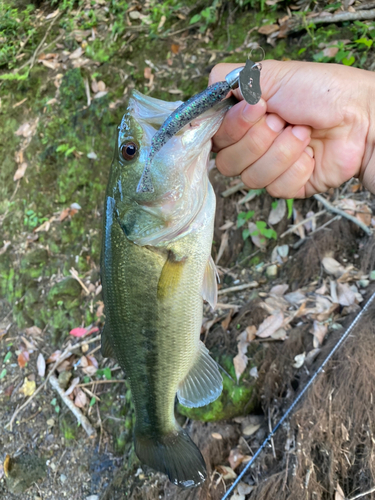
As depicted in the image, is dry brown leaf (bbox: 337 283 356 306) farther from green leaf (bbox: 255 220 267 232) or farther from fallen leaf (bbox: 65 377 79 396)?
fallen leaf (bbox: 65 377 79 396)

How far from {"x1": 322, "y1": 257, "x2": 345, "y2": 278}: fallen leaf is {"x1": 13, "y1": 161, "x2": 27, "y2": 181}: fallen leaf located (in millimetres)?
5019

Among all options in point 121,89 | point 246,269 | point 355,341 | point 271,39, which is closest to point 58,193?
point 121,89

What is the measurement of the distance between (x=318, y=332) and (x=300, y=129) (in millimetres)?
1754

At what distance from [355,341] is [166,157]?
6.70 ft

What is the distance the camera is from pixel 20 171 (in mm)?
5586

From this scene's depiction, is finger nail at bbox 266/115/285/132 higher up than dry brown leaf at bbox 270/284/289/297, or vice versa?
finger nail at bbox 266/115/285/132

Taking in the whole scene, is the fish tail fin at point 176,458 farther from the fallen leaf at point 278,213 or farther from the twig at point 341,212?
the twig at point 341,212

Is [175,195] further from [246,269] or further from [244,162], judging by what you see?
[246,269]

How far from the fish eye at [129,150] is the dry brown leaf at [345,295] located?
2.25 meters

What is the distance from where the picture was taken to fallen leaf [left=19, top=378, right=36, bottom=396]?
4617 mm

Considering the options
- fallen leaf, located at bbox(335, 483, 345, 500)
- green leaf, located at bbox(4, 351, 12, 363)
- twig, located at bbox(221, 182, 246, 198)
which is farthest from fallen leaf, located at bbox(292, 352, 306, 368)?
green leaf, located at bbox(4, 351, 12, 363)

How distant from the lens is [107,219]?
179 centimetres

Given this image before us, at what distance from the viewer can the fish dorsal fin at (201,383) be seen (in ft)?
6.79

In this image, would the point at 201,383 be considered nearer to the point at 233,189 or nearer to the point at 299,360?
the point at 299,360
